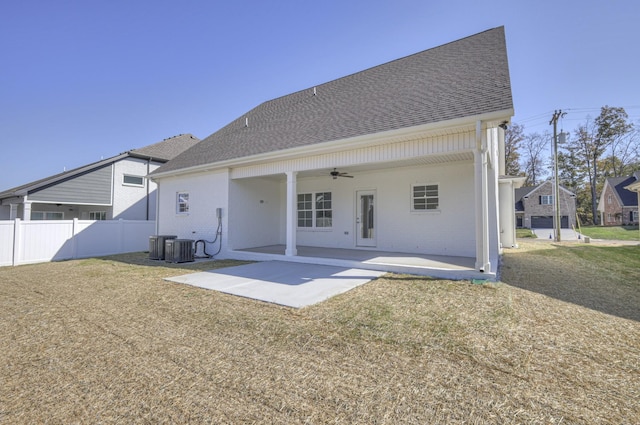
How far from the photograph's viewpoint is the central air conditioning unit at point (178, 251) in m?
9.74

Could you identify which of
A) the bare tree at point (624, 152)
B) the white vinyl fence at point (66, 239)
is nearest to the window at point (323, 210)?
the white vinyl fence at point (66, 239)

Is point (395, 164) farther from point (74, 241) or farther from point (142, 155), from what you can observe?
point (142, 155)

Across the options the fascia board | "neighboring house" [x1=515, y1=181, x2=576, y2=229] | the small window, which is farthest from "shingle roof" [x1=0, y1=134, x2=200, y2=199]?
"neighboring house" [x1=515, y1=181, x2=576, y2=229]

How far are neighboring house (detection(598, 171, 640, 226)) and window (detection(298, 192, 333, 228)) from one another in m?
41.3

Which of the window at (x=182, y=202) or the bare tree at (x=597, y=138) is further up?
the bare tree at (x=597, y=138)

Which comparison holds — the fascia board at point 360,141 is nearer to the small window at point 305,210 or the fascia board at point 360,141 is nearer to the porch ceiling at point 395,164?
the porch ceiling at point 395,164

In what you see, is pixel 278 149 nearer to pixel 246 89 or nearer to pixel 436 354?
pixel 246 89

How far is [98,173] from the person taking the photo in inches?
658

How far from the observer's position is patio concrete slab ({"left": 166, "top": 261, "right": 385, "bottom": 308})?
17.5ft

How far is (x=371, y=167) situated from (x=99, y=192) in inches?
635

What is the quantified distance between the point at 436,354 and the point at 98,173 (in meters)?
20.0

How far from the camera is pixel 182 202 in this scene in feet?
40.2

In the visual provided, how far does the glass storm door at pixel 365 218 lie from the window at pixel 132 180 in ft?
49.4

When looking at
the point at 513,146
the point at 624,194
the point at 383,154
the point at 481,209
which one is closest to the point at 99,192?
the point at 383,154
